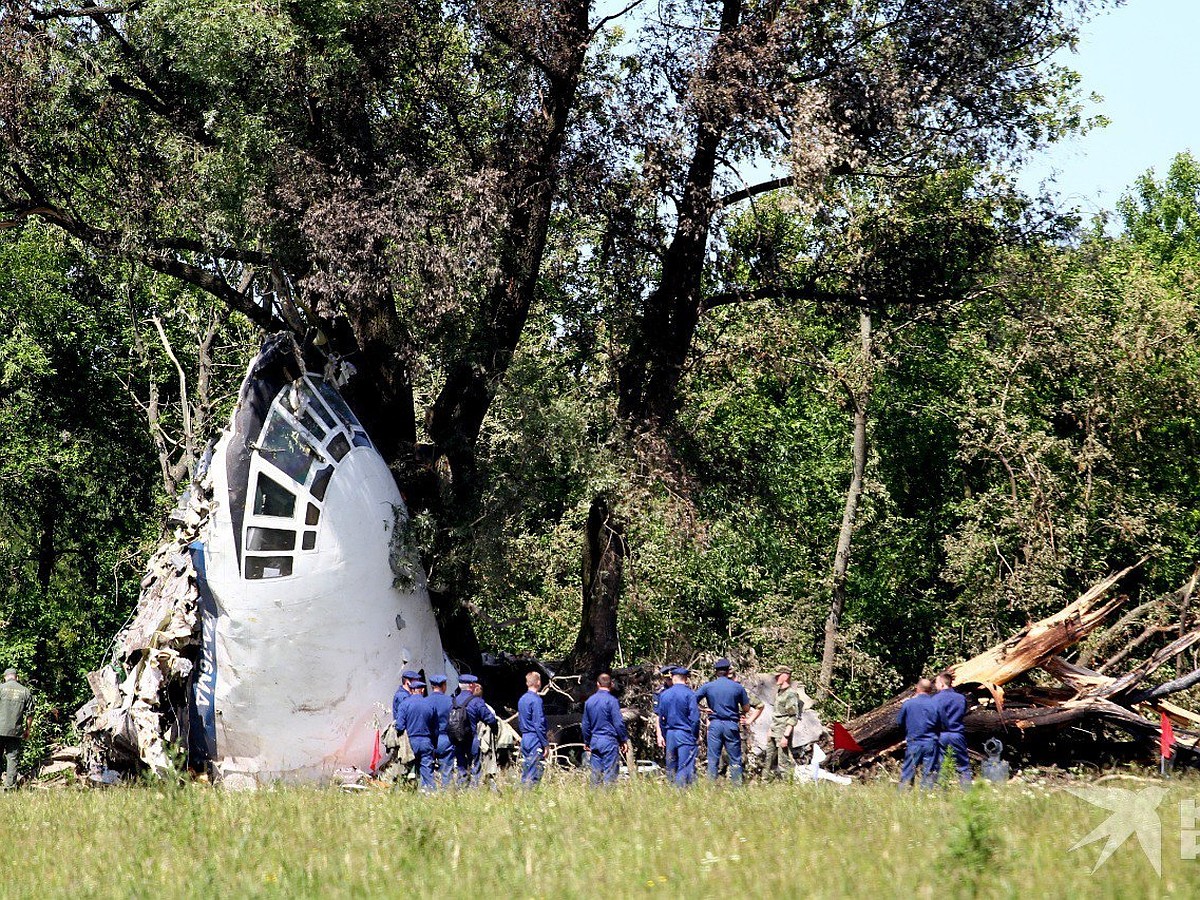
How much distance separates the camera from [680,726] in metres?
15.8

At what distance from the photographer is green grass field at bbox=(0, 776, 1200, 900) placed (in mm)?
7680

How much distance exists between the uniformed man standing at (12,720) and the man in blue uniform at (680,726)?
8.66m

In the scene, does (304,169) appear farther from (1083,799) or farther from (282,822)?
(1083,799)

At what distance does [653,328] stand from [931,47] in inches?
215

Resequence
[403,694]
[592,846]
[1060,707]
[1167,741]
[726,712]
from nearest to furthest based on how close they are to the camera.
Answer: [592,846], [726,712], [403,694], [1167,741], [1060,707]

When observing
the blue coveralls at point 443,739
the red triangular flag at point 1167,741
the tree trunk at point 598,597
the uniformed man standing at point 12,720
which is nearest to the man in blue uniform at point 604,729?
the blue coveralls at point 443,739

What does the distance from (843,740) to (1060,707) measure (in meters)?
2.94

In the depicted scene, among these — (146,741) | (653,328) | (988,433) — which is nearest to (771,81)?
(653,328)

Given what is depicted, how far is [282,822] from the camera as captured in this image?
34.9ft

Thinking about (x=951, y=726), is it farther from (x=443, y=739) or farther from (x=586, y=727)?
(x=443, y=739)

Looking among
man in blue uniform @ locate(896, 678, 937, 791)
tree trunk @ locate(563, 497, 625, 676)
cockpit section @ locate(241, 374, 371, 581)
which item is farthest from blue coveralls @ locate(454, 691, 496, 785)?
tree trunk @ locate(563, 497, 625, 676)

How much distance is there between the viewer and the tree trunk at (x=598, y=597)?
2073 centimetres

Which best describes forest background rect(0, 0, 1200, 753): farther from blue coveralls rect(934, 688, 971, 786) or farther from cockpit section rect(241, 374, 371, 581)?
blue coveralls rect(934, 688, 971, 786)

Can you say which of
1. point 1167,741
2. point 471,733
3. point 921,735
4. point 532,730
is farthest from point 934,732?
point 471,733
